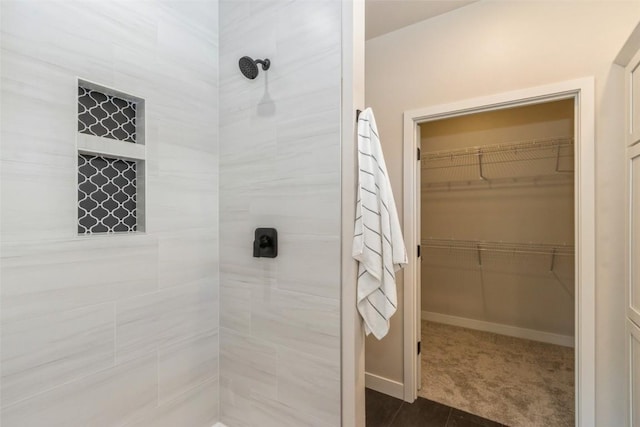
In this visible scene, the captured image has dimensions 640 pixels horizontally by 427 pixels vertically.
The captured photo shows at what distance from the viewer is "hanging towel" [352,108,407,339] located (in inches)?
49.5

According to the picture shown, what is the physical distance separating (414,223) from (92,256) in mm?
1936

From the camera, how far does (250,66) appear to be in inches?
54.9

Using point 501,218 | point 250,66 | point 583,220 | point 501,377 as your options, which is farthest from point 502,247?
point 250,66

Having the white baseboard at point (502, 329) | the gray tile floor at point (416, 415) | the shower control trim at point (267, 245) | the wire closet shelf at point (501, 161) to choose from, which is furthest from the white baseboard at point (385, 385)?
the wire closet shelf at point (501, 161)

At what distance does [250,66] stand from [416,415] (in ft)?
7.94

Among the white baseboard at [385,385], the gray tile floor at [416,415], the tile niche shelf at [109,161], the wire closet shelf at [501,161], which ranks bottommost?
the gray tile floor at [416,415]

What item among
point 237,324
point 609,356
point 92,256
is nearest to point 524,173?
point 609,356

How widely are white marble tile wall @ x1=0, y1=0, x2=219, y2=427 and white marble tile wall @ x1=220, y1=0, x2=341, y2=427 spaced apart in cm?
12

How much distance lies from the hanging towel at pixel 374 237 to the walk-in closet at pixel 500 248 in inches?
61.6

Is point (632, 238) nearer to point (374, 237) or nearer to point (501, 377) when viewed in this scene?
point (374, 237)

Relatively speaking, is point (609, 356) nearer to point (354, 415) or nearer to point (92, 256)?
point (354, 415)

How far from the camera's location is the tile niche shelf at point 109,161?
1192mm

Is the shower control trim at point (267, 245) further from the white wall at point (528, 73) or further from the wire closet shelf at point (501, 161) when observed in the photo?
the wire closet shelf at point (501, 161)

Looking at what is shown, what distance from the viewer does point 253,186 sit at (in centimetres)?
153
